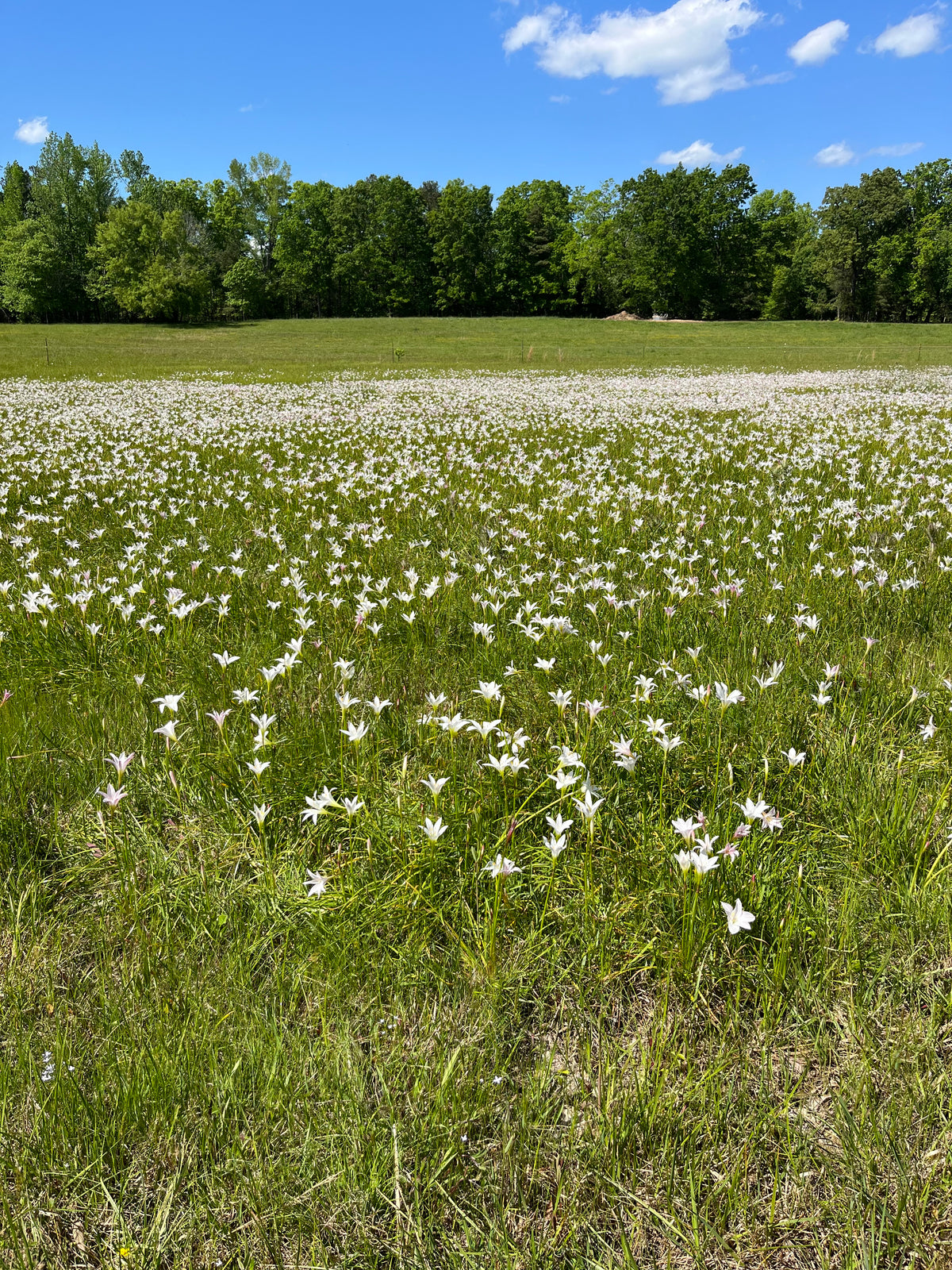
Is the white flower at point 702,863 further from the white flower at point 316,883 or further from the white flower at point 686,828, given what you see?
the white flower at point 316,883

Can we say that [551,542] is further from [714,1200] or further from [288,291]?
[288,291]

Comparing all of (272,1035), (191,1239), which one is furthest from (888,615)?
(191,1239)

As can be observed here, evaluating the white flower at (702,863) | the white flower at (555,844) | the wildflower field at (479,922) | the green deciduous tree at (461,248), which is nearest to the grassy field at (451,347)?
the wildflower field at (479,922)

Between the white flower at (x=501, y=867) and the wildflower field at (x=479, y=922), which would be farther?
the white flower at (x=501, y=867)

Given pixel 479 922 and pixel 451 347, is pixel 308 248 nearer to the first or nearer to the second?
pixel 451 347

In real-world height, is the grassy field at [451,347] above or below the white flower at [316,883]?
above

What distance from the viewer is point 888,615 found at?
4598 millimetres

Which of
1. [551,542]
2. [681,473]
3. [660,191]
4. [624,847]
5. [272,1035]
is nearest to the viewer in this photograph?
[272,1035]

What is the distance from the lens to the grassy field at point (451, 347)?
34875 millimetres

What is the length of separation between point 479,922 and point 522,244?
11132 cm

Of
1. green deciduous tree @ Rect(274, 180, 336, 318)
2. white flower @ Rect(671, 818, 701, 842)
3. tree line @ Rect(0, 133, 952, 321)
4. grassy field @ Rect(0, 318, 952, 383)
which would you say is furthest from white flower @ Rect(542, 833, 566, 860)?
green deciduous tree @ Rect(274, 180, 336, 318)

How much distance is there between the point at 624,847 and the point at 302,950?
1259mm

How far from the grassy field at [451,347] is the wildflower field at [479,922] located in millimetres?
25300

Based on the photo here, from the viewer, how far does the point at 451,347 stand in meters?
50.5
